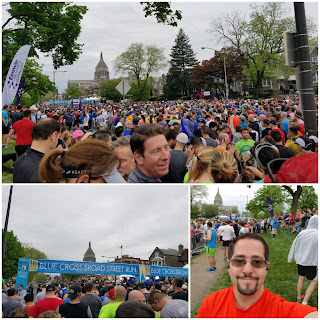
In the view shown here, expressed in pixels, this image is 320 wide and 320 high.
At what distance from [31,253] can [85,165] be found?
86 centimetres

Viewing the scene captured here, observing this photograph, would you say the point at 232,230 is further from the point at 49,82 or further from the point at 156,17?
the point at 49,82

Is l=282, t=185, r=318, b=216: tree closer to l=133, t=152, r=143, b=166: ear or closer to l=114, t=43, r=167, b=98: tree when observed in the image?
l=133, t=152, r=143, b=166: ear

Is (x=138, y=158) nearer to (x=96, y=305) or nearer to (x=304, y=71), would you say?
(x=96, y=305)

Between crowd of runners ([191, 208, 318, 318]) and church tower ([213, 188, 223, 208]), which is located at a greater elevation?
church tower ([213, 188, 223, 208])

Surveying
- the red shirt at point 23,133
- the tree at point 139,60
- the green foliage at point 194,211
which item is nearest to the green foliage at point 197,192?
the green foliage at point 194,211

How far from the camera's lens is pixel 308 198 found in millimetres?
3219

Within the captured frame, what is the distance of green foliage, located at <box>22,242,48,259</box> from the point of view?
10.3 ft

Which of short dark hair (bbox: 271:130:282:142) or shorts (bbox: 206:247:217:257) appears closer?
shorts (bbox: 206:247:217:257)

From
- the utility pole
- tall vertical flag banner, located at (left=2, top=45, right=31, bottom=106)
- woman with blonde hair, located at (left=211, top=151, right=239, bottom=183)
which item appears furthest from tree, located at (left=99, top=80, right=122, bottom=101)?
woman with blonde hair, located at (left=211, top=151, right=239, bottom=183)

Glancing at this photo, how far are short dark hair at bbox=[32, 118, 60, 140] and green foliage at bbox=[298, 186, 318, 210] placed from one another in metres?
2.48

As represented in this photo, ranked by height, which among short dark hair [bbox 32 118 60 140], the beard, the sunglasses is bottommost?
the beard

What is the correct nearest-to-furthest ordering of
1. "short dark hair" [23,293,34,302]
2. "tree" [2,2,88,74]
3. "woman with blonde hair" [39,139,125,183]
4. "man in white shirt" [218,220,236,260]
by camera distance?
"man in white shirt" [218,220,236,260] → "woman with blonde hair" [39,139,125,183] → "short dark hair" [23,293,34,302] → "tree" [2,2,88,74]

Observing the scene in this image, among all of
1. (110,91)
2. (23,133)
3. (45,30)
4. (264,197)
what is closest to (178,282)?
(264,197)

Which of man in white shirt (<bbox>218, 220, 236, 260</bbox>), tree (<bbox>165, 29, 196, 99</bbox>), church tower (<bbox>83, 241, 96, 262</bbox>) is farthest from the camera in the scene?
tree (<bbox>165, 29, 196, 99</bbox>)
